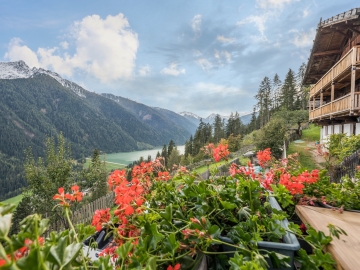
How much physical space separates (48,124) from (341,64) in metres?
172

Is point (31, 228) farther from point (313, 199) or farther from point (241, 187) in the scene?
point (313, 199)

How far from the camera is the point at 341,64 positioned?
10234 mm

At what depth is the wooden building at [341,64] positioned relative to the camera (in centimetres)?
891

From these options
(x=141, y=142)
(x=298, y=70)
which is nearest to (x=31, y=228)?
(x=298, y=70)

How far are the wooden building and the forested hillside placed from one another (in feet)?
393

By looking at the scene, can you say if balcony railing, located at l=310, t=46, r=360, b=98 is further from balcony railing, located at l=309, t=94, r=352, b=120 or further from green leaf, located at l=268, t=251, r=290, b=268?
→ green leaf, located at l=268, t=251, r=290, b=268

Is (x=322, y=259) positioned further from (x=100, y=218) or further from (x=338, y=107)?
(x=338, y=107)

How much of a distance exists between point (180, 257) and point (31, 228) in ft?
1.54

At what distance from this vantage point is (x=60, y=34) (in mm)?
170125

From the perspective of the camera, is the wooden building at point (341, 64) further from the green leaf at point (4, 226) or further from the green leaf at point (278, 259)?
the green leaf at point (4, 226)

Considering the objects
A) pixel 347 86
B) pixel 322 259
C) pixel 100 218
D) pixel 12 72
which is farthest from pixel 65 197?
pixel 12 72

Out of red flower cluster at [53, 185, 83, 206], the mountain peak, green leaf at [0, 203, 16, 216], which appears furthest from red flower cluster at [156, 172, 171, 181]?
the mountain peak

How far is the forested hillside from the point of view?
117 m

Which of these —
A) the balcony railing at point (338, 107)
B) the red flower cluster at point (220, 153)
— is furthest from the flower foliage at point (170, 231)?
the balcony railing at point (338, 107)
